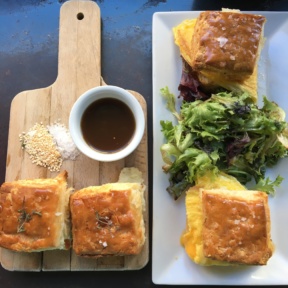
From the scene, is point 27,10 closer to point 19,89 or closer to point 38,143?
point 19,89

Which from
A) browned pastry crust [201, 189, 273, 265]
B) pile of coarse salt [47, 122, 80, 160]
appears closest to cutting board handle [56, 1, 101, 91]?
pile of coarse salt [47, 122, 80, 160]

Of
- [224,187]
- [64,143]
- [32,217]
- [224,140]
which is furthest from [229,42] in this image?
[32,217]

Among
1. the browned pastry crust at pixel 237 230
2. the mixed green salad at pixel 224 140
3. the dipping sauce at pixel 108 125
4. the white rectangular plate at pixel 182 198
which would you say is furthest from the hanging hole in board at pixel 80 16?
the browned pastry crust at pixel 237 230

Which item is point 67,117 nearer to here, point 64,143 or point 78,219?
point 64,143

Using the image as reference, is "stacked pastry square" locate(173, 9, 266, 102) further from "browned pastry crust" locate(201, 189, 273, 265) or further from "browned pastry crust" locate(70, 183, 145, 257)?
"browned pastry crust" locate(70, 183, 145, 257)

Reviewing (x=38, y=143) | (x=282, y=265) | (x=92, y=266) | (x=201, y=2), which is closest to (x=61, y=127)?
(x=38, y=143)

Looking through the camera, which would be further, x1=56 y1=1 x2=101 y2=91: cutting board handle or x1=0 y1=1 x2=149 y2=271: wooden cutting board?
x1=56 y1=1 x2=101 y2=91: cutting board handle

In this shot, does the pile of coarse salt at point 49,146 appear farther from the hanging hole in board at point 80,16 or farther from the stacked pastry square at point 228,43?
the stacked pastry square at point 228,43
